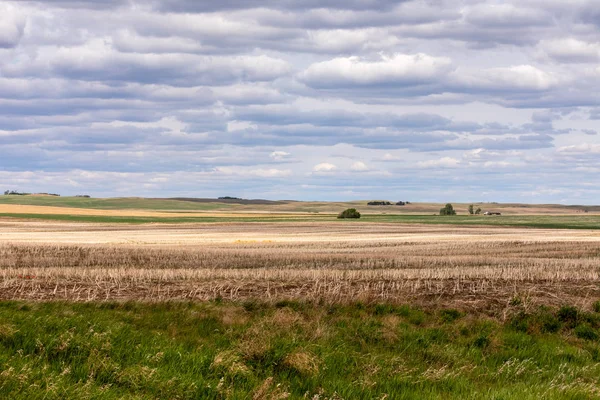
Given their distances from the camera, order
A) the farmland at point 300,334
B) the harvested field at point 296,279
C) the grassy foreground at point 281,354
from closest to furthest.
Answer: the grassy foreground at point 281,354 → the farmland at point 300,334 → the harvested field at point 296,279

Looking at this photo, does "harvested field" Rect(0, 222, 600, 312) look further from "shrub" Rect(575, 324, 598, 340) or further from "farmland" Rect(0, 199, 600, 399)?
"shrub" Rect(575, 324, 598, 340)

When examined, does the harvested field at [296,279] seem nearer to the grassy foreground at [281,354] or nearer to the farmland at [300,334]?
the farmland at [300,334]

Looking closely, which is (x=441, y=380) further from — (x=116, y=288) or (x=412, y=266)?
(x=412, y=266)

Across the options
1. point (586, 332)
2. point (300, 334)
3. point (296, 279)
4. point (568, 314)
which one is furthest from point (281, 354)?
point (296, 279)

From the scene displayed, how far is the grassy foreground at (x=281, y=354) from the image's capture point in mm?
10273

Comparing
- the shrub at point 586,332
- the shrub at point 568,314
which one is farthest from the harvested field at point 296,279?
the shrub at point 586,332

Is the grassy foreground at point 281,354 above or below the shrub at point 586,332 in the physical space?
above

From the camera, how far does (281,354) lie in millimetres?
12406

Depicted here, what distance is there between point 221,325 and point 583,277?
18.1 metres

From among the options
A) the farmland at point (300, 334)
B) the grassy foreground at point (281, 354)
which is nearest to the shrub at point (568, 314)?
the farmland at point (300, 334)

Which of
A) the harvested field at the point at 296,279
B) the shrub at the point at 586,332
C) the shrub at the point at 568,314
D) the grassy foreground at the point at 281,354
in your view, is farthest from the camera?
the harvested field at the point at 296,279

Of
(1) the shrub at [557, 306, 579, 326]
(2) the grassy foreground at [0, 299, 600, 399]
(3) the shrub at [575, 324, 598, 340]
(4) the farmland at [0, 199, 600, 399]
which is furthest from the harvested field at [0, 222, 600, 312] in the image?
(2) the grassy foreground at [0, 299, 600, 399]

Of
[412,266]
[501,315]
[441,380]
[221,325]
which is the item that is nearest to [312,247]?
[412,266]

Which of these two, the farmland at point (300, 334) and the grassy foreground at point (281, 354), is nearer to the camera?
the grassy foreground at point (281, 354)
